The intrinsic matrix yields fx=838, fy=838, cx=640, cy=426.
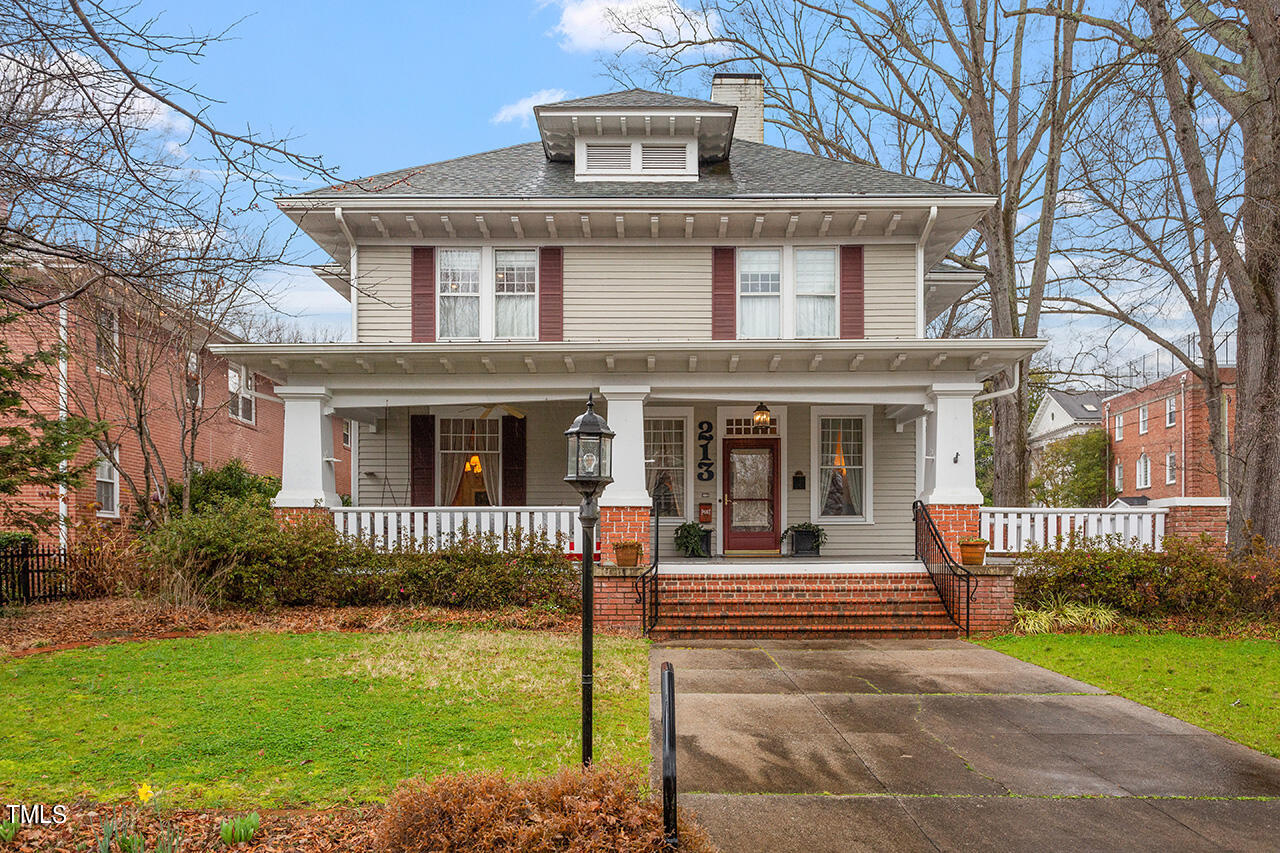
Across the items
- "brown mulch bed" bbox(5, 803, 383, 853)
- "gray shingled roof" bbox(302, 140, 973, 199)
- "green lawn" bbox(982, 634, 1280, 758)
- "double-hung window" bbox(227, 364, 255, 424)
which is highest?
"gray shingled roof" bbox(302, 140, 973, 199)

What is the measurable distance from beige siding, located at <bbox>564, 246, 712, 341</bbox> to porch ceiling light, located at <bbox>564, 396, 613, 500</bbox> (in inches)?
358

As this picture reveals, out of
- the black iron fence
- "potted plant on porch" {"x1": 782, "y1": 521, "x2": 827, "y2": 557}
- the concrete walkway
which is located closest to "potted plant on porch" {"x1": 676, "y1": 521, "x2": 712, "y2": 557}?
"potted plant on porch" {"x1": 782, "y1": 521, "x2": 827, "y2": 557}

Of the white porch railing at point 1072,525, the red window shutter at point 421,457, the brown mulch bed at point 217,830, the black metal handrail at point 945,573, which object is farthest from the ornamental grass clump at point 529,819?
the red window shutter at point 421,457

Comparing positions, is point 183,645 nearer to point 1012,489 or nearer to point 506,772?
point 506,772

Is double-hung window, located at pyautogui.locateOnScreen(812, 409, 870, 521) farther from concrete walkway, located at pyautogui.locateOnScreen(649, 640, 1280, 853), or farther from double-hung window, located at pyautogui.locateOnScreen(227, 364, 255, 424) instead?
double-hung window, located at pyautogui.locateOnScreen(227, 364, 255, 424)

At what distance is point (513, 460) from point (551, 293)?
319 cm

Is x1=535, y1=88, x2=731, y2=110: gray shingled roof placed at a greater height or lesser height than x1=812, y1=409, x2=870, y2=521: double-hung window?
greater

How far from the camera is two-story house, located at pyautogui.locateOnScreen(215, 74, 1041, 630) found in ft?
39.3

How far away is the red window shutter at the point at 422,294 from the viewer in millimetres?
13938

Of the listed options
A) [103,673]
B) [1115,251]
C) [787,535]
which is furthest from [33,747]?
[1115,251]

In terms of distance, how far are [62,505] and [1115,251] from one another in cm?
2155

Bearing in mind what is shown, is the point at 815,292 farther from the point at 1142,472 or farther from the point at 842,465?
the point at 1142,472

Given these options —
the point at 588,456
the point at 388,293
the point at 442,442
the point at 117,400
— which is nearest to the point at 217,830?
the point at 588,456

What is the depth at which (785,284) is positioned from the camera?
1397 centimetres
